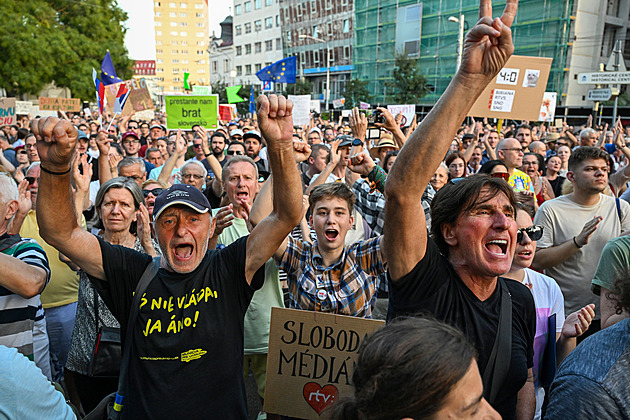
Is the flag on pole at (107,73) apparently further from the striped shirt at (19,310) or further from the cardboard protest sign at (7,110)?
the striped shirt at (19,310)

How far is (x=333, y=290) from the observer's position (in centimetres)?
288

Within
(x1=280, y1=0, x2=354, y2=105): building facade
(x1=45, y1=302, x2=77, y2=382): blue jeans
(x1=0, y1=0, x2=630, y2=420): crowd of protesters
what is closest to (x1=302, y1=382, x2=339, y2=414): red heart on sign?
(x1=0, y1=0, x2=630, y2=420): crowd of protesters

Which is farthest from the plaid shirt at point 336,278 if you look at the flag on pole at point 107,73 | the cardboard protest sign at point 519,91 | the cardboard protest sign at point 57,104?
the cardboard protest sign at point 57,104

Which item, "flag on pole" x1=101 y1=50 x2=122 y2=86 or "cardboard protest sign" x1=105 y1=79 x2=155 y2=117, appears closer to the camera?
"cardboard protest sign" x1=105 y1=79 x2=155 y2=117

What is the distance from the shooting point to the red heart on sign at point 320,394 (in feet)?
8.46

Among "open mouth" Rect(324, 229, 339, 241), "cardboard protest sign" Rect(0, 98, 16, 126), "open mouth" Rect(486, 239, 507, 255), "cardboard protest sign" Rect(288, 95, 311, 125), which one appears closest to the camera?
"open mouth" Rect(486, 239, 507, 255)

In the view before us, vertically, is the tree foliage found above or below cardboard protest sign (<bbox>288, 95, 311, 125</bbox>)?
above

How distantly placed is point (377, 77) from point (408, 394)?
1855 inches

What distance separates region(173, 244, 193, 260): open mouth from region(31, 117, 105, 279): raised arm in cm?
33

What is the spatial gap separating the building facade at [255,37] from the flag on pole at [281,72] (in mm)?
52446

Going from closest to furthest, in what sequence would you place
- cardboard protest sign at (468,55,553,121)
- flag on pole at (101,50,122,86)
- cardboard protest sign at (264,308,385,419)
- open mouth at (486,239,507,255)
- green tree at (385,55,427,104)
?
open mouth at (486,239,507,255) → cardboard protest sign at (264,308,385,419) → cardboard protest sign at (468,55,553,121) → flag on pole at (101,50,122,86) → green tree at (385,55,427,104)

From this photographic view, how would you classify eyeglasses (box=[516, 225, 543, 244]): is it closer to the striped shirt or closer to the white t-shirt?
the white t-shirt

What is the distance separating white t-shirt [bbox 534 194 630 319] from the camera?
3.72 m

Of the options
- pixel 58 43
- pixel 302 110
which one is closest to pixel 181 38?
pixel 58 43
